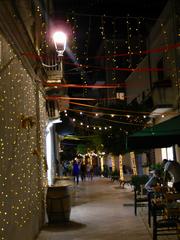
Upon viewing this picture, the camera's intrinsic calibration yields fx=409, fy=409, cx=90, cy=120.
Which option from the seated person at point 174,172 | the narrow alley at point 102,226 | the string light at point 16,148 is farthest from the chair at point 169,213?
the string light at point 16,148

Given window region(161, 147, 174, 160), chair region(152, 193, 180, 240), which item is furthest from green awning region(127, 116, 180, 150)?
window region(161, 147, 174, 160)

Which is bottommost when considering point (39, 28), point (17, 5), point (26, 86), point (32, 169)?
point (32, 169)

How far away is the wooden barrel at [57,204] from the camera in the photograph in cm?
1195

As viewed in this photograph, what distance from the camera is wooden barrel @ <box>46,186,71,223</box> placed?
11.9 meters

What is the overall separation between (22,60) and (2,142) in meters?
3.07

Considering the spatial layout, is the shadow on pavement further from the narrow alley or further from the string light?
the string light

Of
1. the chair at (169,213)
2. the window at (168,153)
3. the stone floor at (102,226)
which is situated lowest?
the stone floor at (102,226)

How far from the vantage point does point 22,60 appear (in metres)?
9.31

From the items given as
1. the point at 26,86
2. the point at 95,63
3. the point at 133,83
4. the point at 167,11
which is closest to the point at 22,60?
the point at 26,86

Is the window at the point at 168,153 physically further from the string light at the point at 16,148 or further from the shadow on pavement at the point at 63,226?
the string light at the point at 16,148

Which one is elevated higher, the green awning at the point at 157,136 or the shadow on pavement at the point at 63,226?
the green awning at the point at 157,136

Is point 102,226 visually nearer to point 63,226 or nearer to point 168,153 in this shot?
point 63,226

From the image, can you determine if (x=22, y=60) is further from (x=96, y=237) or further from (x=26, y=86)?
(x=96, y=237)

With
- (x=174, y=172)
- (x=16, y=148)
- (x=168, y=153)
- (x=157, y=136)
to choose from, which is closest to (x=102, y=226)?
(x=174, y=172)
